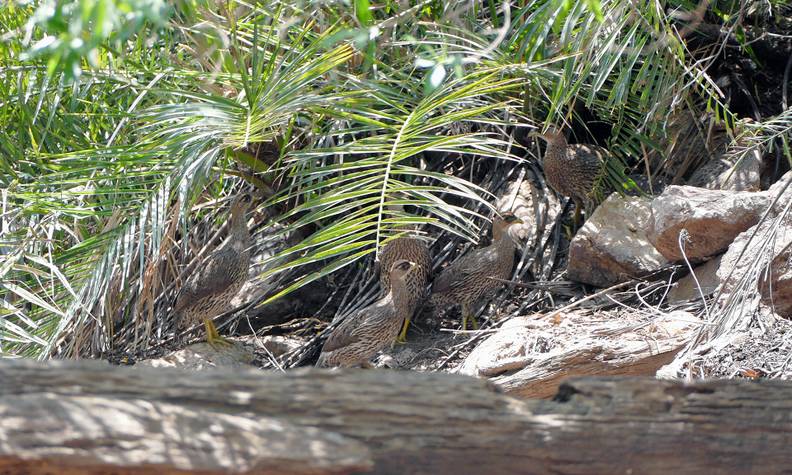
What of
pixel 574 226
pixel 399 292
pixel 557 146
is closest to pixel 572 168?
pixel 557 146

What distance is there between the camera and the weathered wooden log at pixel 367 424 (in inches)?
79.2

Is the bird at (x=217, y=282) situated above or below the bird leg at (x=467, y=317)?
above

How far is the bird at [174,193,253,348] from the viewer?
20.1ft

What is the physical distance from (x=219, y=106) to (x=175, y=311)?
2.19 meters

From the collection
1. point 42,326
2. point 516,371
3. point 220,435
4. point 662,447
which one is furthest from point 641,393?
point 42,326

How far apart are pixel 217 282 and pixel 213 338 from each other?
34 cm

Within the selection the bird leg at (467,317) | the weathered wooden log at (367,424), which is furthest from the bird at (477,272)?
the weathered wooden log at (367,424)

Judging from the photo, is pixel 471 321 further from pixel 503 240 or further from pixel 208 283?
pixel 208 283

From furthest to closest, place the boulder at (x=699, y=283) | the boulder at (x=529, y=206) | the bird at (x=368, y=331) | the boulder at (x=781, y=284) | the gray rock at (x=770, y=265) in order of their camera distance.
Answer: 1. the boulder at (x=529, y=206)
2. the bird at (x=368, y=331)
3. the boulder at (x=699, y=283)
4. the boulder at (x=781, y=284)
5. the gray rock at (x=770, y=265)

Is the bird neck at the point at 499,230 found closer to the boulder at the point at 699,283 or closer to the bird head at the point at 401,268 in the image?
the bird head at the point at 401,268

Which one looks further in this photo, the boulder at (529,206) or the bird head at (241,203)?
the boulder at (529,206)

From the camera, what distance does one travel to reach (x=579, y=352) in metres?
4.46

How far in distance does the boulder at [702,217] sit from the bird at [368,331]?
4.95ft


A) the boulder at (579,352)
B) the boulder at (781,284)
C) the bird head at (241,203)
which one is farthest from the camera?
the bird head at (241,203)
